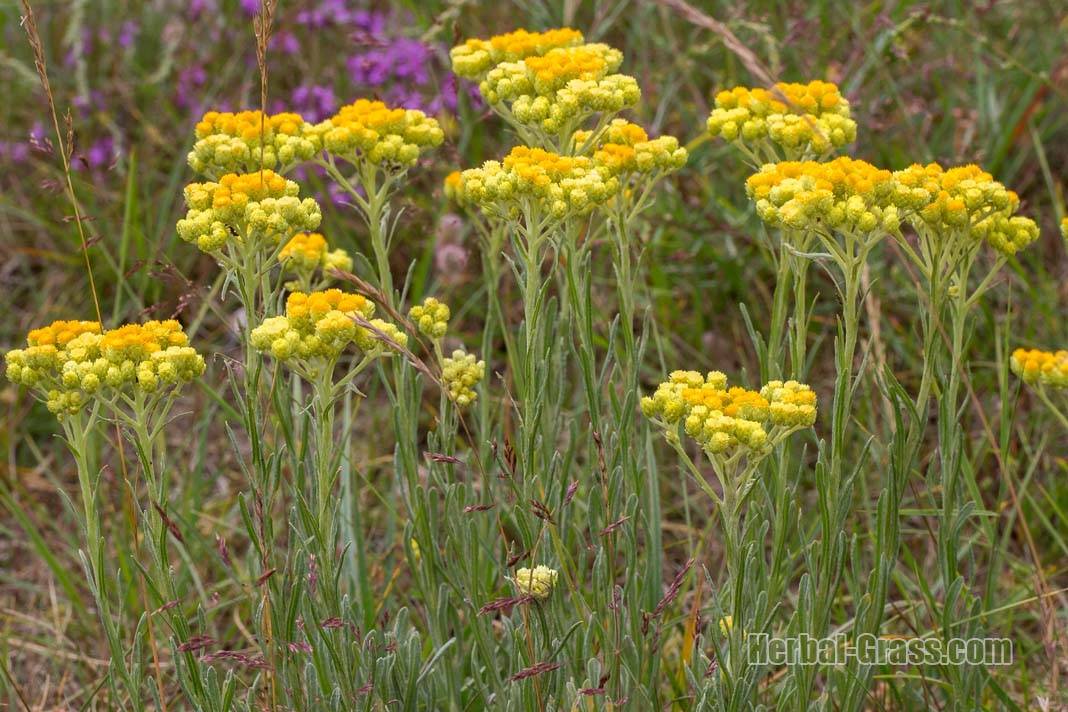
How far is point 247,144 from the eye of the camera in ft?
7.27

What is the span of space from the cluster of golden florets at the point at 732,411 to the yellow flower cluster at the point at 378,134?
2.36 feet

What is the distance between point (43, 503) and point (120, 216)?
1208 mm

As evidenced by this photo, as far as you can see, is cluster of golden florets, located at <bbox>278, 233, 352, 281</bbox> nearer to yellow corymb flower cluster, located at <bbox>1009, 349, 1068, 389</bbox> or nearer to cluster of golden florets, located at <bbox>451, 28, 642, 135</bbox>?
cluster of golden florets, located at <bbox>451, 28, 642, 135</bbox>

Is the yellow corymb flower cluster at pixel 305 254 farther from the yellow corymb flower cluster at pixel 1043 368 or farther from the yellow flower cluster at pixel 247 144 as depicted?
the yellow corymb flower cluster at pixel 1043 368

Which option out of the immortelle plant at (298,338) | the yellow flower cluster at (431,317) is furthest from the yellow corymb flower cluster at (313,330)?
the yellow flower cluster at (431,317)

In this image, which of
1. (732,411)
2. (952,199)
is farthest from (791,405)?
(952,199)

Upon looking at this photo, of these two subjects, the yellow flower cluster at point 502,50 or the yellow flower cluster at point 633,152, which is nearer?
the yellow flower cluster at point 633,152

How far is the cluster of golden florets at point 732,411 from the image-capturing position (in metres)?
1.82

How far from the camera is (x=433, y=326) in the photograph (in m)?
2.26

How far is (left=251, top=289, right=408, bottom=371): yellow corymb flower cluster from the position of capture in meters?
1.88

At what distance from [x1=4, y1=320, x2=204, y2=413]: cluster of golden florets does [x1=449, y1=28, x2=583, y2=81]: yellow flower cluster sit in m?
0.82

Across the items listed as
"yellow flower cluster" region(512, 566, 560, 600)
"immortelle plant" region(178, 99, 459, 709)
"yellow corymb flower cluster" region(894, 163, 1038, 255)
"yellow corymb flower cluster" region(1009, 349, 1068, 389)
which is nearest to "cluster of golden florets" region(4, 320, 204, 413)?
"immortelle plant" region(178, 99, 459, 709)

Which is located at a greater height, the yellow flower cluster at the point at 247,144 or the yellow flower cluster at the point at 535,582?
the yellow flower cluster at the point at 247,144

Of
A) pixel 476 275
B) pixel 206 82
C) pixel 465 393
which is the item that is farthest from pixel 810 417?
pixel 206 82
